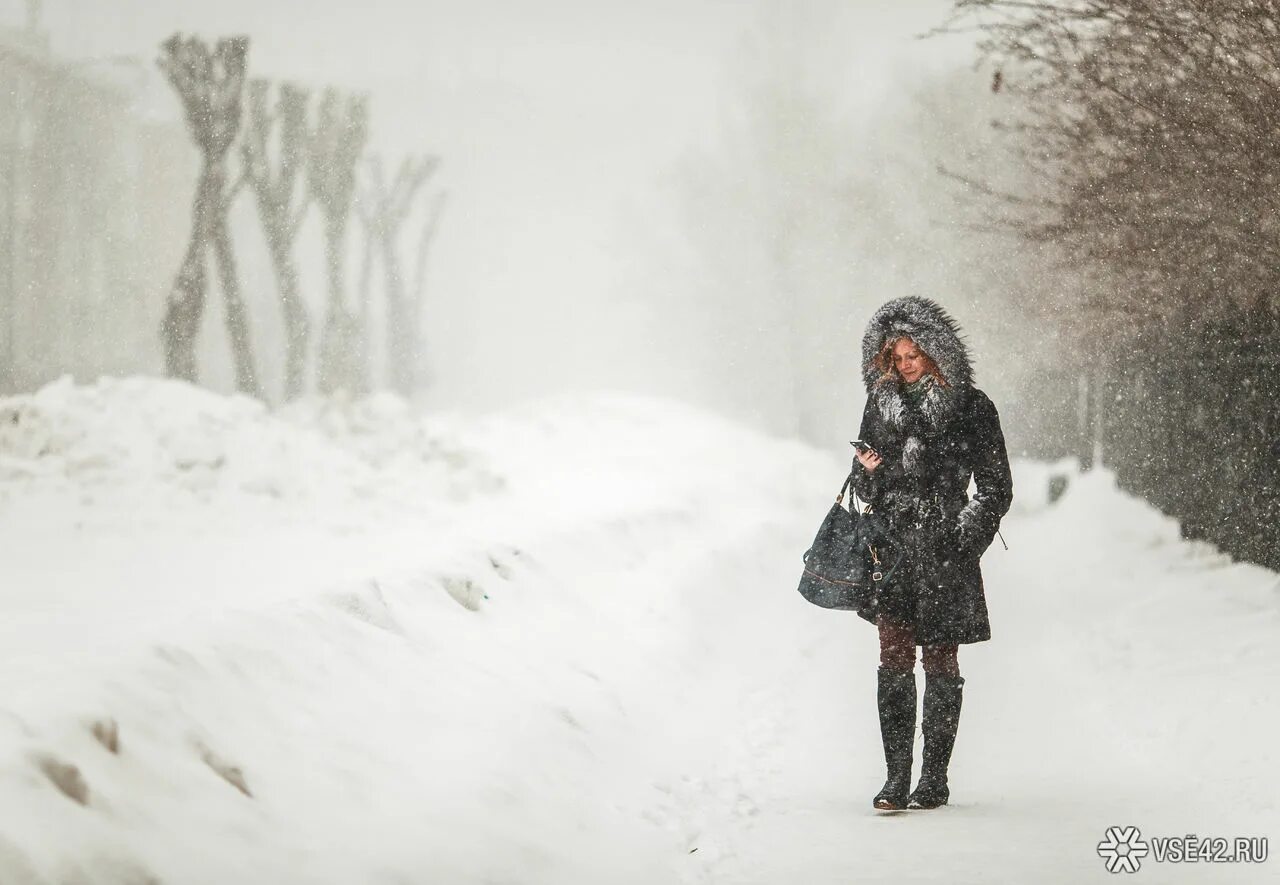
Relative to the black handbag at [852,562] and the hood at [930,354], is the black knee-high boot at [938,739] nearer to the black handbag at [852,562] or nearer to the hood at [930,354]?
the black handbag at [852,562]

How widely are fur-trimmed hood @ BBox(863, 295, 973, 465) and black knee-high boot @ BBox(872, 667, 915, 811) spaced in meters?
0.91

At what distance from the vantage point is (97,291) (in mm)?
37781

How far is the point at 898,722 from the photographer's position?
15.6 ft

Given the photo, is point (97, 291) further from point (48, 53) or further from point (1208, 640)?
point (1208, 640)

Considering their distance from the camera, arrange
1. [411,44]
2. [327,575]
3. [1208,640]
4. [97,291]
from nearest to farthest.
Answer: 1. [327,575]
2. [1208,640]
3. [97,291]
4. [411,44]

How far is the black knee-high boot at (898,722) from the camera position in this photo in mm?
4680

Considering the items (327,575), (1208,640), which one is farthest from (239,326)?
(1208,640)

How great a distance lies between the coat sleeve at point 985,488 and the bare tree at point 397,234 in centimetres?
1656

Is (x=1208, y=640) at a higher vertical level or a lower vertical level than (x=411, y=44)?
lower

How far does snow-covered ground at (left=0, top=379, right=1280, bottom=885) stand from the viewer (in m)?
3.13

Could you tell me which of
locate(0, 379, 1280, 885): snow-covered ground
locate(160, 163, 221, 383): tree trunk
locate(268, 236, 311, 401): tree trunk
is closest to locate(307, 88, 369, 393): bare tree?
locate(268, 236, 311, 401): tree trunk

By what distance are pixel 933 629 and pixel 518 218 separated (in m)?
51.1

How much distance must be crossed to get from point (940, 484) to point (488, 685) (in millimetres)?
2048

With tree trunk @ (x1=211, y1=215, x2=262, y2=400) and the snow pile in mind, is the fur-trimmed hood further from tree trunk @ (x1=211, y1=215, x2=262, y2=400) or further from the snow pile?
tree trunk @ (x1=211, y1=215, x2=262, y2=400)
